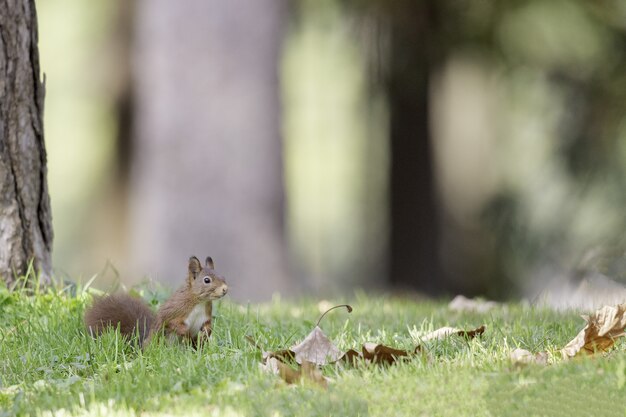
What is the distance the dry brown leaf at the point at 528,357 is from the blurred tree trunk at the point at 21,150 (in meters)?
2.69

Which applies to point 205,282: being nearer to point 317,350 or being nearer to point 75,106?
point 317,350

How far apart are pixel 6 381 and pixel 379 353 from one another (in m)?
1.41

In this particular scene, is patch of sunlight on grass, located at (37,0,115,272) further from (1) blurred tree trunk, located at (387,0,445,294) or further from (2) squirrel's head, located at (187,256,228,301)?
(2) squirrel's head, located at (187,256,228,301)

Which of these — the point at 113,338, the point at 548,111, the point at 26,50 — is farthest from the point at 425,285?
the point at 113,338

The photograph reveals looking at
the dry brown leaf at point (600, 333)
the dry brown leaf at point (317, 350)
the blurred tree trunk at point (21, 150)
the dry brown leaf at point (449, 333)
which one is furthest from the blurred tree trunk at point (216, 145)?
the dry brown leaf at point (600, 333)

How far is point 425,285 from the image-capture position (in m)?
10.4

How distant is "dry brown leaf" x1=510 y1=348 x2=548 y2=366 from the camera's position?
3.43m

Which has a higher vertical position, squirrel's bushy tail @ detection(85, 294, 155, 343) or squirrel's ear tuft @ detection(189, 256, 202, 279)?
squirrel's ear tuft @ detection(189, 256, 202, 279)

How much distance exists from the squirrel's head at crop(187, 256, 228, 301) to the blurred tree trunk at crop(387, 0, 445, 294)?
634 cm

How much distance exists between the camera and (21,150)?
17.3 ft

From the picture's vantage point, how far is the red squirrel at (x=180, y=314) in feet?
13.6

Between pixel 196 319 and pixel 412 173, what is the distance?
21.6 ft

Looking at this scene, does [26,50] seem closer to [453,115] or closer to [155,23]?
[155,23]

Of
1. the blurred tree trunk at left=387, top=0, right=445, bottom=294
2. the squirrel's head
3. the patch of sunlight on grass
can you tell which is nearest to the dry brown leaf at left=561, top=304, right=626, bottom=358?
the squirrel's head
